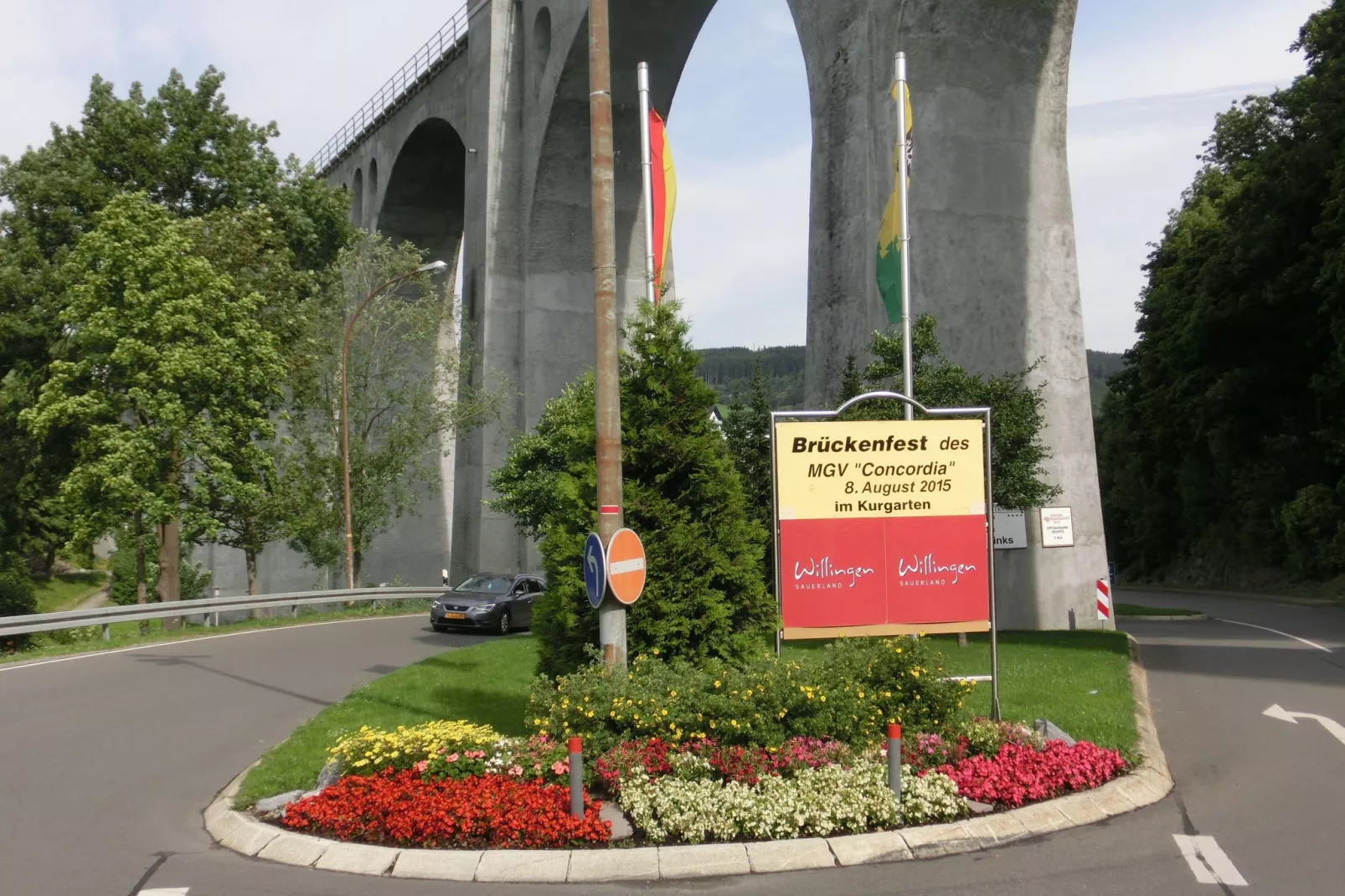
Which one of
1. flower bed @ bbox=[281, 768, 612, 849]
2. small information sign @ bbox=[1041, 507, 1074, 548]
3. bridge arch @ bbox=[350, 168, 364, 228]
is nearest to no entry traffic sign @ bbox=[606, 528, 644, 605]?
flower bed @ bbox=[281, 768, 612, 849]

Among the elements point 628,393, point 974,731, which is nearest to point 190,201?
point 628,393

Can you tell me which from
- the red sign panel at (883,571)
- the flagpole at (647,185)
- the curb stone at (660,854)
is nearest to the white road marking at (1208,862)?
the curb stone at (660,854)

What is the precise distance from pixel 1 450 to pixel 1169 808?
34.3 meters

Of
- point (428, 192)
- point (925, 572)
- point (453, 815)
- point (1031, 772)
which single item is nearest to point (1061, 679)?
point (925, 572)

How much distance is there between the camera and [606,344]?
31.9 feet

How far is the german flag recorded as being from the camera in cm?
1705

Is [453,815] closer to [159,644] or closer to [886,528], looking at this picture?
[886,528]

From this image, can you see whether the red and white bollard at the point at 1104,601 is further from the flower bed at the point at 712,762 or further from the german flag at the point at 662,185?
the flower bed at the point at 712,762

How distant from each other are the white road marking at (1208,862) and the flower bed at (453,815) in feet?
12.0

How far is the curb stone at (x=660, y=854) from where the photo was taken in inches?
298

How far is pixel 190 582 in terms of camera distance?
4881cm

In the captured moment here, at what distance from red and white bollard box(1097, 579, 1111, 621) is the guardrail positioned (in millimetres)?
18667

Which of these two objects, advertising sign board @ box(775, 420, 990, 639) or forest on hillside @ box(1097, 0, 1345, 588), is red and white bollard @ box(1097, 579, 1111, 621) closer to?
advertising sign board @ box(775, 420, 990, 639)

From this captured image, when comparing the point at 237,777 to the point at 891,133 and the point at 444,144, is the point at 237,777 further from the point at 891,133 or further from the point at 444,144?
the point at 444,144
